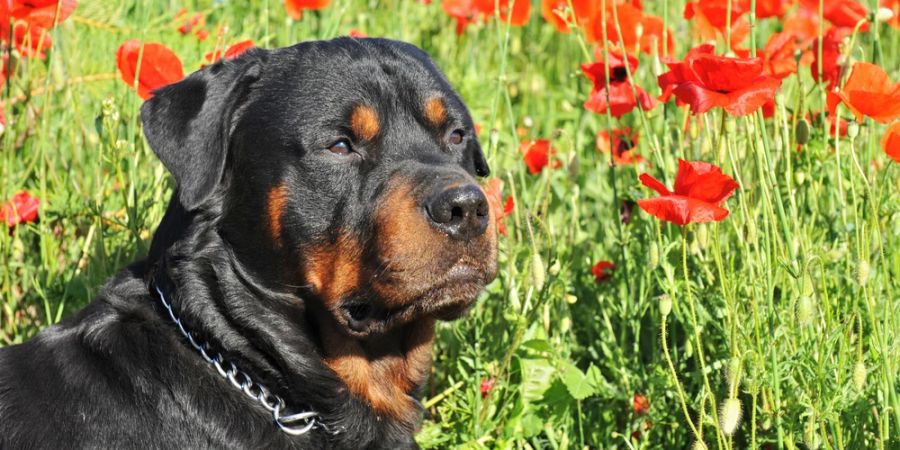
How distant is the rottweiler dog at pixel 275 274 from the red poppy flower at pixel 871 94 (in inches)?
39.0

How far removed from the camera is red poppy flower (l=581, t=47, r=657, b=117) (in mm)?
3627

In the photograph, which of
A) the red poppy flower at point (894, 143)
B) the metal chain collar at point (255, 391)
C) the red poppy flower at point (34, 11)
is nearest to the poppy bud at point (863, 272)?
the red poppy flower at point (894, 143)

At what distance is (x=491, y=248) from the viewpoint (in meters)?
2.99

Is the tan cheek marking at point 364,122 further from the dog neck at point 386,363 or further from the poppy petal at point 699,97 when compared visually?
the poppy petal at point 699,97

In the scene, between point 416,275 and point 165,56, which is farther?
point 165,56

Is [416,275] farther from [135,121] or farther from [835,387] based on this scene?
[135,121]

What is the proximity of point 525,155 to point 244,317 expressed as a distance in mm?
1398

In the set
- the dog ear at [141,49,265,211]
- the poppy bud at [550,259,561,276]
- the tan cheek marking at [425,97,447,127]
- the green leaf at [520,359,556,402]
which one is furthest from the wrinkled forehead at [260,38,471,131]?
the green leaf at [520,359,556,402]

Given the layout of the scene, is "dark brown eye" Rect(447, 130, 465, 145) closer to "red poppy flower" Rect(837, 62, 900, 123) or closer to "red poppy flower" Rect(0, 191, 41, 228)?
"red poppy flower" Rect(837, 62, 900, 123)

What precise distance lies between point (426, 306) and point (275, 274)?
46 cm

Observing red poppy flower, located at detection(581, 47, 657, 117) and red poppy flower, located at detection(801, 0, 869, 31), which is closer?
red poppy flower, located at detection(581, 47, 657, 117)

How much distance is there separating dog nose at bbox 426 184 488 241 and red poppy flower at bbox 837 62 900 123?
99cm

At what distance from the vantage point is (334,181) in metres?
3.03

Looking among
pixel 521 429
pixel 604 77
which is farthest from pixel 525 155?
pixel 521 429
